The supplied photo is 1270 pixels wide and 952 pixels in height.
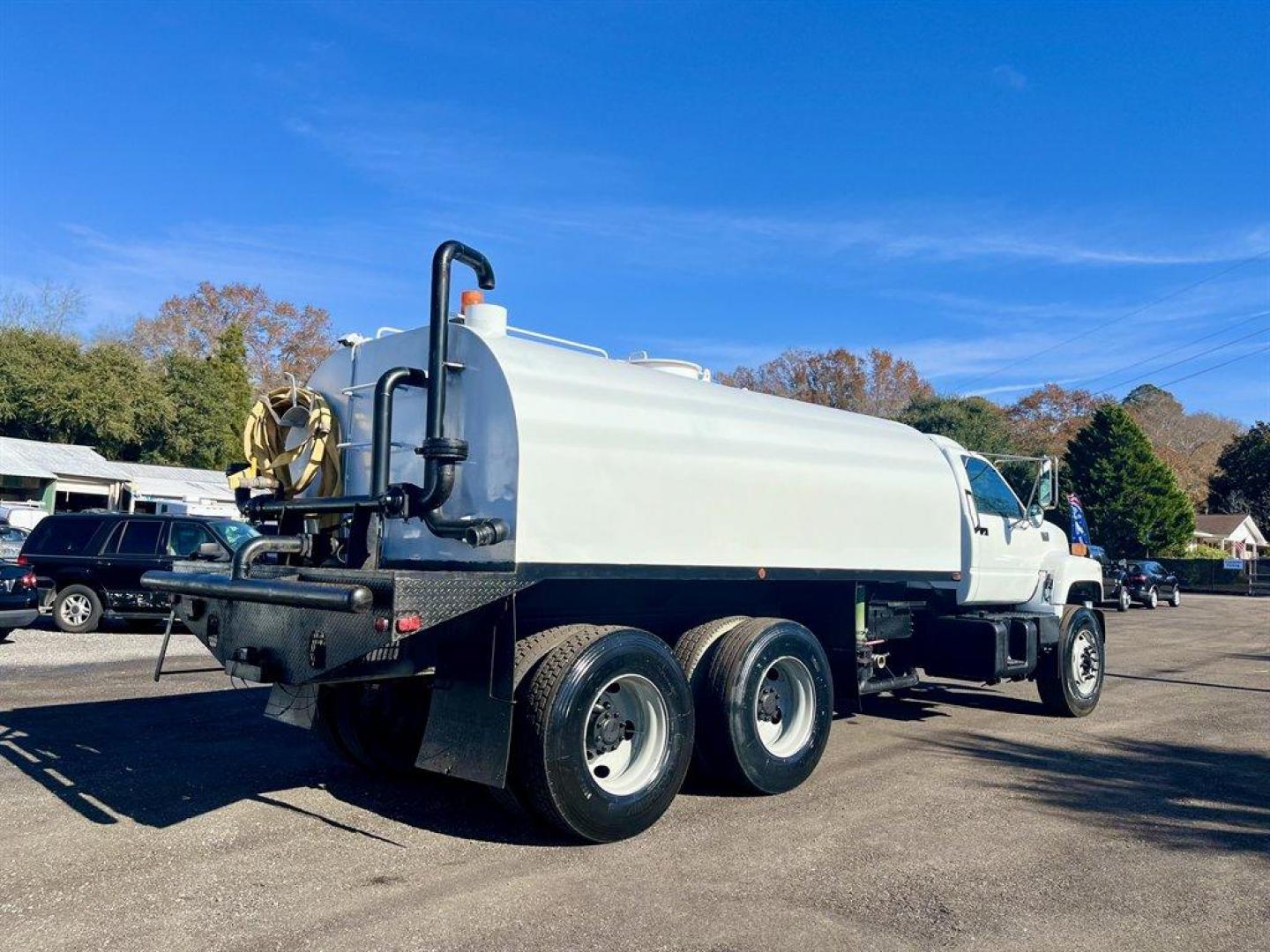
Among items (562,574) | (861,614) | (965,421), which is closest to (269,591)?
(562,574)

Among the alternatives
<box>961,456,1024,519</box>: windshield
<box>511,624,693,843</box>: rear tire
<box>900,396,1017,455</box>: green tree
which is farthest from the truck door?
<box>900,396,1017,455</box>: green tree

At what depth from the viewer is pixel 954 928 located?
4676 millimetres

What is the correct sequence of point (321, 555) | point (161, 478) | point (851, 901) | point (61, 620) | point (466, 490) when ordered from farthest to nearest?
1. point (161, 478)
2. point (61, 620)
3. point (321, 555)
4. point (466, 490)
5. point (851, 901)

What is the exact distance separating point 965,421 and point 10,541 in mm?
45339

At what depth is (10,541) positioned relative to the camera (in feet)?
66.4

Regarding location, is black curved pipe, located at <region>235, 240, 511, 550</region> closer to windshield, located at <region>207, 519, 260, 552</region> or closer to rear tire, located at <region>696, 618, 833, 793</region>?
rear tire, located at <region>696, 618, 833, 793</region>

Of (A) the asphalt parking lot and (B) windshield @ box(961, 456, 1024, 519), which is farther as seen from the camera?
(B) windshield @ box(961, 456, 1024, 519)

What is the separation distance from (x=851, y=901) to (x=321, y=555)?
383 cm

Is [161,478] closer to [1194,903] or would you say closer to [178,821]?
[178,821]

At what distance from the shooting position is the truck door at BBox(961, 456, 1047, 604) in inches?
379

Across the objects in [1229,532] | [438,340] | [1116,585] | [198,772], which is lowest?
[198,772]

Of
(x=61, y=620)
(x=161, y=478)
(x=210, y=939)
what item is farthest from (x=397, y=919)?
(x=161, y=478)

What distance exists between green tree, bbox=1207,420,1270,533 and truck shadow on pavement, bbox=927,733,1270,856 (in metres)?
65.3

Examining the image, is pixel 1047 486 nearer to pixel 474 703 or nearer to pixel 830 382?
pixel 474 703
